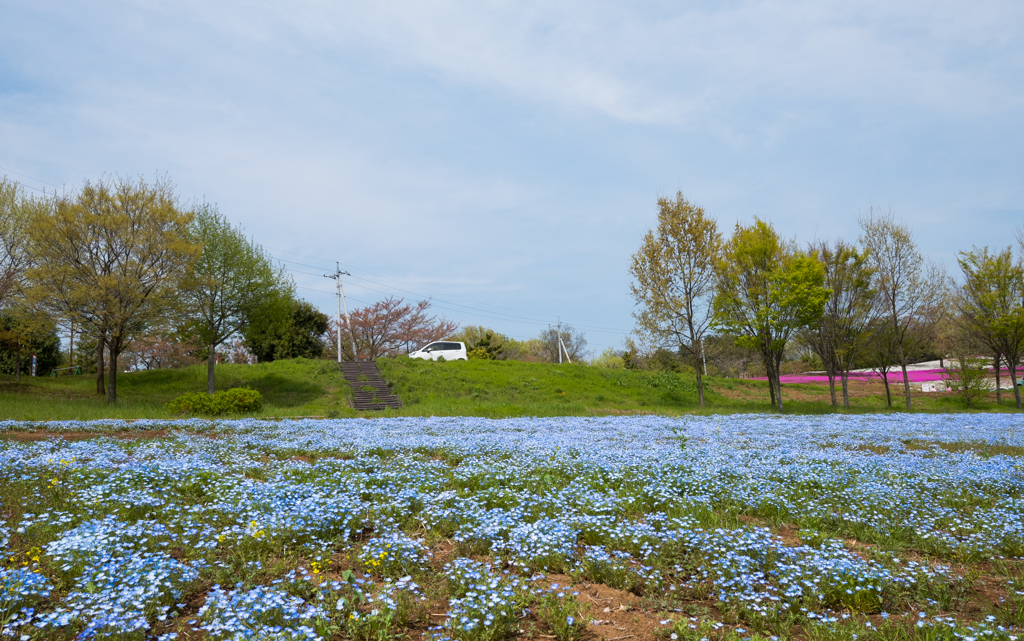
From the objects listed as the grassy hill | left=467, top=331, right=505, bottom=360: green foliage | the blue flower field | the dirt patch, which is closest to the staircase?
the grassy hill

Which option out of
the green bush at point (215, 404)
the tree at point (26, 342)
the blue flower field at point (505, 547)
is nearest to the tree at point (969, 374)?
the blue flower field at point (505, 547)

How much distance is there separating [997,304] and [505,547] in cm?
3093

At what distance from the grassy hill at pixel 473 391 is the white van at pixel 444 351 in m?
3.53

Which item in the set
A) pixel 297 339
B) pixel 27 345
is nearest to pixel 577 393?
pixel 297 339

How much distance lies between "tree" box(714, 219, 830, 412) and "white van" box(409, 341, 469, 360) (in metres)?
20.4

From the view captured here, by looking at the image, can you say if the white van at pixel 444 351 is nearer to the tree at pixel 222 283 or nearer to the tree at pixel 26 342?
the tree at pixel 222 283

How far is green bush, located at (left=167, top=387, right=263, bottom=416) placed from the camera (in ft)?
64.3

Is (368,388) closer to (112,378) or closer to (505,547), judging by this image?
(112,378)

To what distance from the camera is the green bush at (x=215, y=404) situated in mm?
19594

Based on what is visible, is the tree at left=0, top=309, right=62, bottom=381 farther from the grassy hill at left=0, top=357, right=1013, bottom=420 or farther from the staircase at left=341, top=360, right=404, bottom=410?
the staircase at left=341, top=360, right=404, bottom=410

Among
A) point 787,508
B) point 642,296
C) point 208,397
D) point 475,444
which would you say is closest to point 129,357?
point 208,397

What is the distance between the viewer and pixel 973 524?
564cm

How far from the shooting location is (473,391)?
98.0 ft

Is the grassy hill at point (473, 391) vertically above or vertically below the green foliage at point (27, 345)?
below
